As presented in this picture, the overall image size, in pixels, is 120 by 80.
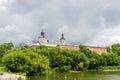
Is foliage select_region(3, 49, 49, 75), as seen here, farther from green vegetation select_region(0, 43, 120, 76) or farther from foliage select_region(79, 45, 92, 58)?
foliage select_region(79, 45, 92, 58)

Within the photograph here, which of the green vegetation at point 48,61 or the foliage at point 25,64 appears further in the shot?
the green vegetation at point 48,61

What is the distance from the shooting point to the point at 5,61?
198ft

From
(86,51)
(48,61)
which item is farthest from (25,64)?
(86,51)

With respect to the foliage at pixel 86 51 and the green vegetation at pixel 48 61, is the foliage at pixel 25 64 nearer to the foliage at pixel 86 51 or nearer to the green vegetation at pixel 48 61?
the green vegetation at pixel 48 61

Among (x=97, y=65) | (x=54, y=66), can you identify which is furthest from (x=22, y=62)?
(x=97, y=65)

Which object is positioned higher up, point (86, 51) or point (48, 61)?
point (86, 51)

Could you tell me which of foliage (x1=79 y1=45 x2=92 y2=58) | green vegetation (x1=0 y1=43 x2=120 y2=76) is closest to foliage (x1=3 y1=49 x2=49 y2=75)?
green vegetation (x1=0 y1=43 x2=120 y2=76)

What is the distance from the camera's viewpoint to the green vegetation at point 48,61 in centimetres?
5878

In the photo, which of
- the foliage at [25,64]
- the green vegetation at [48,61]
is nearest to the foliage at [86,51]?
the green vegetation at [48,61]

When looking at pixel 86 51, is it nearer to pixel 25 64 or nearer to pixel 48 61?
pixel 48 61

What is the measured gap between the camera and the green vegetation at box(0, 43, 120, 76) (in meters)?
58.8

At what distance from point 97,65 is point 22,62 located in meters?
48.9

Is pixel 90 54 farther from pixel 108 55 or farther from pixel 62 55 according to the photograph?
pixel 62 55

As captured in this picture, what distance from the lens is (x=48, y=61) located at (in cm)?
6431
